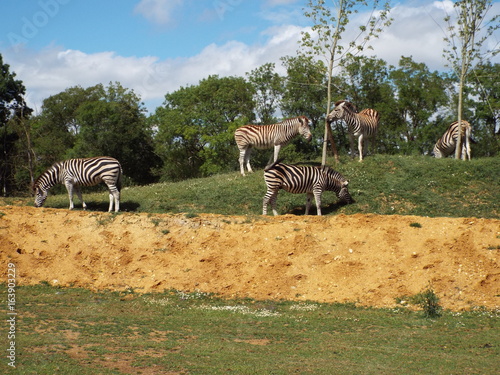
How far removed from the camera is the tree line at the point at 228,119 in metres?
47.2

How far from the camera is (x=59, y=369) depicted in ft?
34.8

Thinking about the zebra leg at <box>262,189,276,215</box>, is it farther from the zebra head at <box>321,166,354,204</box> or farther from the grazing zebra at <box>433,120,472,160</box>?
the grazing zebra at <box>433,120,472,160</box>

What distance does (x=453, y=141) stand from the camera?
32000mm

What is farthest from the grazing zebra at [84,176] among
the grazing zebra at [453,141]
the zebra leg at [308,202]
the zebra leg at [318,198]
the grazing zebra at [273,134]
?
the grazing zebra at [453,141]

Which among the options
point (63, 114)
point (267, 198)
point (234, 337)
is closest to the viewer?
point (234, 337)

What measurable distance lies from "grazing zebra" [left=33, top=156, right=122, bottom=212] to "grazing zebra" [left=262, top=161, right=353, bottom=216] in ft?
19.0

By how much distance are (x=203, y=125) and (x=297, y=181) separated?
99.0ft

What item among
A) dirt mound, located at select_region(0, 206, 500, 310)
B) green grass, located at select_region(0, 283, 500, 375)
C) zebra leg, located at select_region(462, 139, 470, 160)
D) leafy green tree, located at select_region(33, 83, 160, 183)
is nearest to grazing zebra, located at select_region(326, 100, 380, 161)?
zebra leg, located at select_region(462, 139, 470, 160)

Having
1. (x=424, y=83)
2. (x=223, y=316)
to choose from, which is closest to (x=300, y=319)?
(x=223, y=316)

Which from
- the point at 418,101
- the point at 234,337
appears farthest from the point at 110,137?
the point at 234,337

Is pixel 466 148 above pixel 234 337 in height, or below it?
above

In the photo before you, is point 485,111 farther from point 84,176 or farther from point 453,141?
point 84,176

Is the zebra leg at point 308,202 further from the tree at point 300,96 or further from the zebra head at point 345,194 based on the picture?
the tree at point 300,96

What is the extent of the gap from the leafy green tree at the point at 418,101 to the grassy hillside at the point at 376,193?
19083 mm
